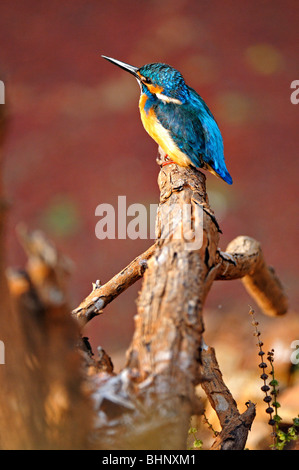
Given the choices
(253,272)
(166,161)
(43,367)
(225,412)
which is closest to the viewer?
(43,367)

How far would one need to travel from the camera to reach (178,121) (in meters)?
1.11

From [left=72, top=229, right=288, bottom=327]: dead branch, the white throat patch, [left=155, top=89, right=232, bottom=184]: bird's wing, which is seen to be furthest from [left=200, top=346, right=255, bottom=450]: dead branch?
the white throat patch

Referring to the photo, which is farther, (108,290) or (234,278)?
(234,278)

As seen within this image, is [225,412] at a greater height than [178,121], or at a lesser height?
lesser

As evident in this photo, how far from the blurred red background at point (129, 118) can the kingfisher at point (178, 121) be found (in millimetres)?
1325

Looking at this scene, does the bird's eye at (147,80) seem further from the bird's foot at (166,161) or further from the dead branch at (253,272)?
the dead branch at (253,272)

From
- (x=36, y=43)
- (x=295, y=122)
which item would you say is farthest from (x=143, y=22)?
(x=295, y=122)

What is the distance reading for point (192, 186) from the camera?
99 cm

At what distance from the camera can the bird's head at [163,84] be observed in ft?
3.78

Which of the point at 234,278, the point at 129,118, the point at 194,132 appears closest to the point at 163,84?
the point at 194,132

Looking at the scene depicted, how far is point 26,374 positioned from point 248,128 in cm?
214

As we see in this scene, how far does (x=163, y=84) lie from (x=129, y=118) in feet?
4.62

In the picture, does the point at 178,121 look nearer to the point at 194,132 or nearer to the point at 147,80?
the point at 194,132

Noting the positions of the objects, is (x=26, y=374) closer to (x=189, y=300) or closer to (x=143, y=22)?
(x=189, y=300)
